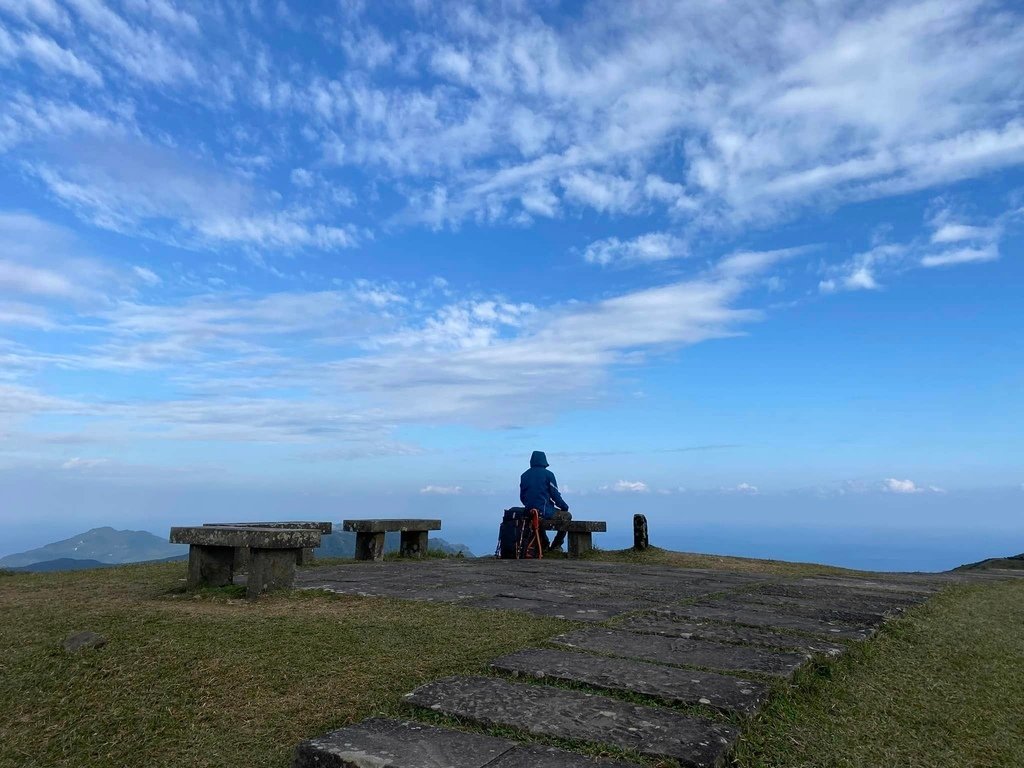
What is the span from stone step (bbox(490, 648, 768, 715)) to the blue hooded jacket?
819 centimetres

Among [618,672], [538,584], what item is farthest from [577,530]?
[618,672]

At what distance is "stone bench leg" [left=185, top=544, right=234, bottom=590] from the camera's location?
666 centimetres

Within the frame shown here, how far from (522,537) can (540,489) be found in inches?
34.6

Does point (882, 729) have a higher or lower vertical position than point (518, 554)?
lower

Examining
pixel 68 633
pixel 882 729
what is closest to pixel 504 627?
pixel 882 729

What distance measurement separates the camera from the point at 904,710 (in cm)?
331

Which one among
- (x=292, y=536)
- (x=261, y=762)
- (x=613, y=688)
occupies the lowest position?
(x=261, y=762)

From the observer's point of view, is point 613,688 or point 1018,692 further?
point 1018,692

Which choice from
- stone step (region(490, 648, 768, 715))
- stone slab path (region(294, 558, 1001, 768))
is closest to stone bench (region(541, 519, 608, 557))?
stone slab path (region(294, 558, 1001, 768))

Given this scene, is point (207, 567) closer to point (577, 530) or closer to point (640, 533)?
point (577, 530)

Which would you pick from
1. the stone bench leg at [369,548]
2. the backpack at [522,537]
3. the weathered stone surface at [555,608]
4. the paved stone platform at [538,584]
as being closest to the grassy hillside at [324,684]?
the weathered stone surface at [555,608]

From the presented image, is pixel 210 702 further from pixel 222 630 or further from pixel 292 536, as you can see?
pixel 292 536

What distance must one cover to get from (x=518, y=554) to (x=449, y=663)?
322 inches

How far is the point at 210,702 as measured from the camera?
3271mm
